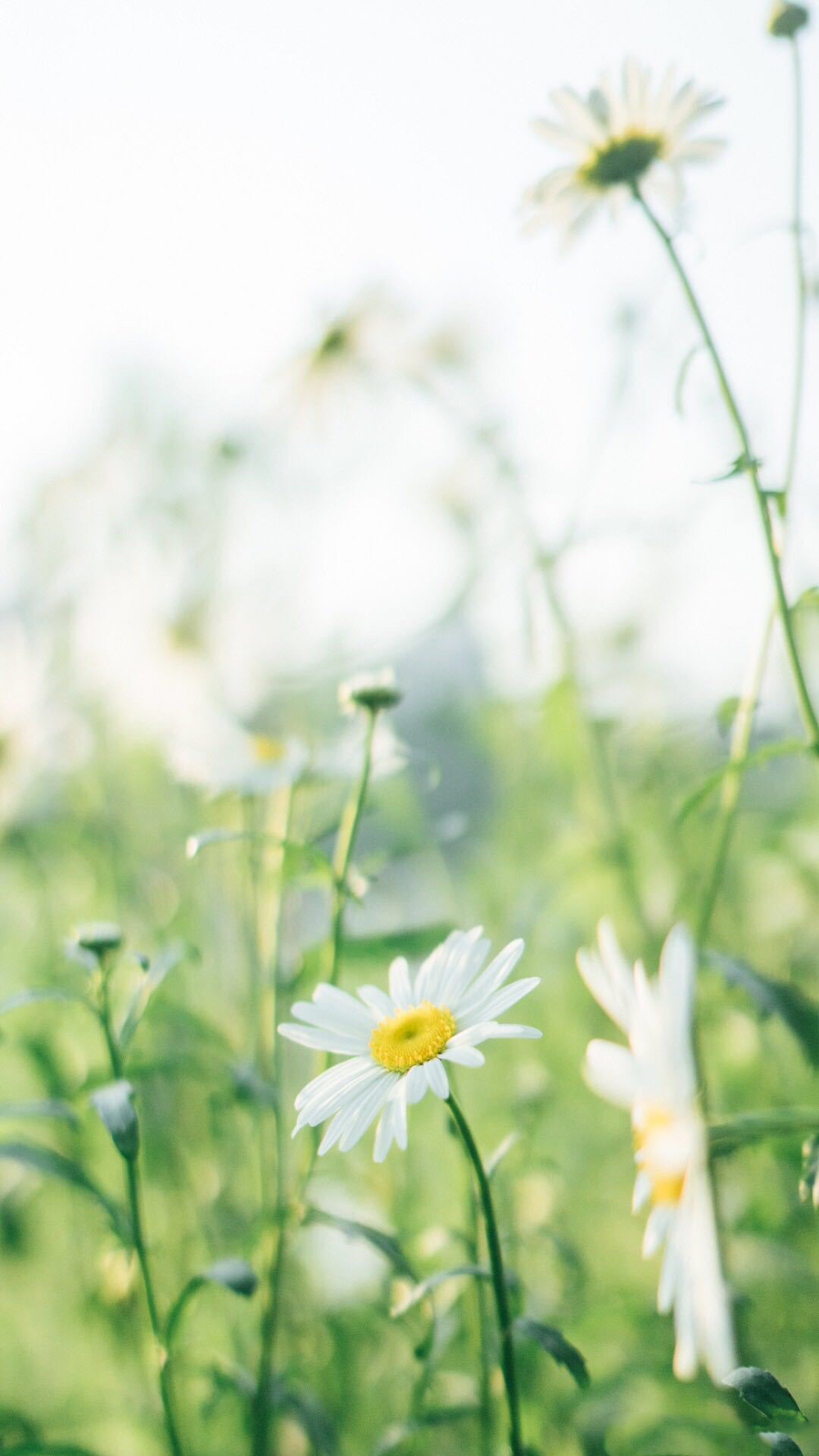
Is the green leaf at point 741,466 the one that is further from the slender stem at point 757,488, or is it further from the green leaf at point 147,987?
the green leaf at point 147,987

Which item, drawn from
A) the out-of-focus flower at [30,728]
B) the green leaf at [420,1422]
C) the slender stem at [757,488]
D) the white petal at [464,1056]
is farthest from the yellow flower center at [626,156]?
the out-of-focus flower at [30,728]

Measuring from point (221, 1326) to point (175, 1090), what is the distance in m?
0.28

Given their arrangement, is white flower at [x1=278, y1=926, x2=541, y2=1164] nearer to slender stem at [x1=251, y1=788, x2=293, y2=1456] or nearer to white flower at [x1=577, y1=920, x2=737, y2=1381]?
white flower at [x1=577, y1=920, x2=737, y2=1381]

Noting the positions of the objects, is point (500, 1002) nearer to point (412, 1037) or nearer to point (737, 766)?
point (412, 1037)

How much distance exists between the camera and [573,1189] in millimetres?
1492

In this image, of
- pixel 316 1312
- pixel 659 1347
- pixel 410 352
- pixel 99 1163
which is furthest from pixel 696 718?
pixel 99 1163

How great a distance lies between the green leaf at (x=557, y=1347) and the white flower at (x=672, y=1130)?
9 cm

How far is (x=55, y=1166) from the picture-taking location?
2.19 feet

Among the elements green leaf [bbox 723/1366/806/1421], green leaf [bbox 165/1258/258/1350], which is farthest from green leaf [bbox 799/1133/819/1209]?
green leaf [bbox 165/1258/258/1350]

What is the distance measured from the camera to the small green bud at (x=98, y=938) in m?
0.62

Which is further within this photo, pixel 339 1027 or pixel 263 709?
pixel 263 709

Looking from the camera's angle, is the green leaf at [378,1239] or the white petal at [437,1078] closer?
the white petal at [437,1078]

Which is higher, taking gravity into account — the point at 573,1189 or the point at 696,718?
the point at 696,718

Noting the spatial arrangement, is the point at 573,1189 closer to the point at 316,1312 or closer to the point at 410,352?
the point at 316,1312
